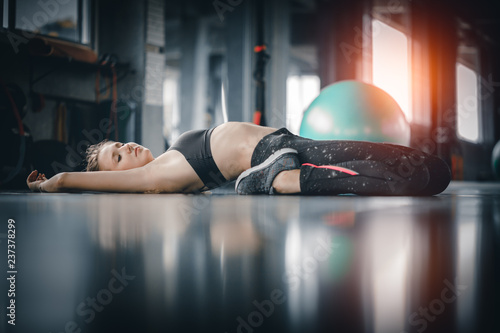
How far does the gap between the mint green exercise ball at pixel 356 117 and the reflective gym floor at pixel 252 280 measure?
147 centimetres

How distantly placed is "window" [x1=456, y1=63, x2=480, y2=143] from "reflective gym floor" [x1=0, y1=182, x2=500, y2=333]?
7.04 metres

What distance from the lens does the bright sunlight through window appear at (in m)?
4.77

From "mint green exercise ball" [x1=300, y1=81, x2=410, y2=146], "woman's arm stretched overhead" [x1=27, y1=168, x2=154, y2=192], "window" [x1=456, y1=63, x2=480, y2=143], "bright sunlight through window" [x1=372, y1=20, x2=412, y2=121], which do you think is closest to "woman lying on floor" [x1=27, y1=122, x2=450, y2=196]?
"woman's arm stretched overhead" [x1=27, y1=168, x2=154, y2=192]

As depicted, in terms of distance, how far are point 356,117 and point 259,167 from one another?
829 millimetres

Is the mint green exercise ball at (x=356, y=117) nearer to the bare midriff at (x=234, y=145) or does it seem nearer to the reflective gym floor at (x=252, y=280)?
the bare midriff at (x=234, y=145)

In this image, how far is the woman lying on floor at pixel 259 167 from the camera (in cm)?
124

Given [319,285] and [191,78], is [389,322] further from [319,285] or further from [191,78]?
[191,78]

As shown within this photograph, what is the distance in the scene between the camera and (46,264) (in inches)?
16.2

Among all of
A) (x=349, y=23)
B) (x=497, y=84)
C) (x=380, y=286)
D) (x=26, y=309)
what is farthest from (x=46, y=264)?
(x=497, y=84)

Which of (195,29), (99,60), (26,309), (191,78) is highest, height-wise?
(195,29)

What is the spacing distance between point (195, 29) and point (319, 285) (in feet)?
20.7

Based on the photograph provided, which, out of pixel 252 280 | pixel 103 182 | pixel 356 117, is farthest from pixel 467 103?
pixel 252 280

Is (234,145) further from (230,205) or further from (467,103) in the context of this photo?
(467,103)

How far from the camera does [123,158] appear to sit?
5.04 ft
